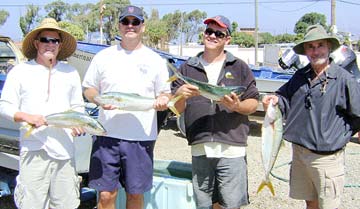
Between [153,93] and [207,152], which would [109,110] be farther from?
[207,152]

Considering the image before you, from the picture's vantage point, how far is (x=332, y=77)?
3.56 m

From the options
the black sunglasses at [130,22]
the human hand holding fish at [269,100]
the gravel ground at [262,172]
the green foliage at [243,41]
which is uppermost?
the green foliage at [243,41]

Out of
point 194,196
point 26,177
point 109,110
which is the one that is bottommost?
point 194,196

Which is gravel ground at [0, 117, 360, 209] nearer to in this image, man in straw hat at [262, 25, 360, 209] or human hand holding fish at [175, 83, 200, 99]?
man in straw hat at [262, 25, 360, 209]

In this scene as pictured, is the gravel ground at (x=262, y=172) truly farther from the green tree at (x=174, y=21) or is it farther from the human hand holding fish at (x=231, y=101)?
the green tree at (x=174, y=21)

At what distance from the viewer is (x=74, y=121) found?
3.39 m

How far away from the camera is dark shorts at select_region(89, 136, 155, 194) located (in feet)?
12.0

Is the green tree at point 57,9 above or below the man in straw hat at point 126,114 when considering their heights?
above

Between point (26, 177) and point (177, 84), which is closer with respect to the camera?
point (26, 177)

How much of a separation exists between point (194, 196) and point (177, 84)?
1004 mm

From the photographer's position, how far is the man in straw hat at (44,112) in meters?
3.46

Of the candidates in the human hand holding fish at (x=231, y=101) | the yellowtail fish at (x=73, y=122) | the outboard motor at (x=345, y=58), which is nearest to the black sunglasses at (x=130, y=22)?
the yellowtail fish at (x=73, y=122)

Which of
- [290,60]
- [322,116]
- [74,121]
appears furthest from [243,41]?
[74,121]

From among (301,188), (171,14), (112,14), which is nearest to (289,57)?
(301,188)
